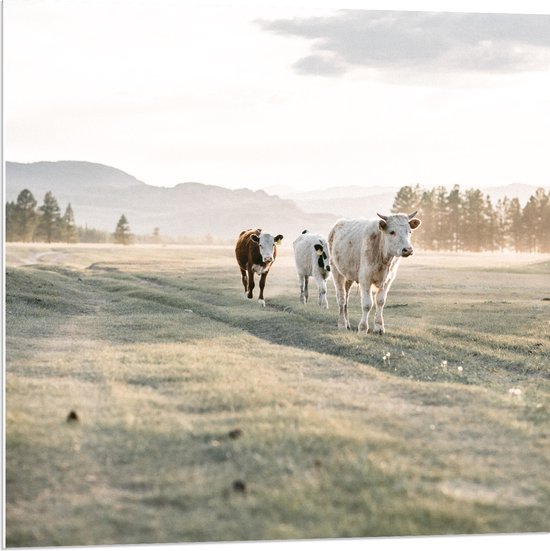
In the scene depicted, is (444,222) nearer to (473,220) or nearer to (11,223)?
(473,220)

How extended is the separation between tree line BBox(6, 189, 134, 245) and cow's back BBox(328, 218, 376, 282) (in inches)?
149

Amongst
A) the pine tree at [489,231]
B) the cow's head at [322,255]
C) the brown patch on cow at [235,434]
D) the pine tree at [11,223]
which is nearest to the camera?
the brown patch on cow at [235,434]

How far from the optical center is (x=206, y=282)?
1444cm

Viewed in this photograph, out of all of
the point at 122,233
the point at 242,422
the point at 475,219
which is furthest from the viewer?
the point at 475,219

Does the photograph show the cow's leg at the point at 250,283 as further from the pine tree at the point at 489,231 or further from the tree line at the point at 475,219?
the pine tree at the point at 489,231

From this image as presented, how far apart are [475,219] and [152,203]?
5.97 meters

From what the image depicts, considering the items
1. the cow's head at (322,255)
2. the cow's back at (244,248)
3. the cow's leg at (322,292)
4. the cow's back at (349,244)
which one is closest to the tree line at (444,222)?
the cow's back at (349,244)

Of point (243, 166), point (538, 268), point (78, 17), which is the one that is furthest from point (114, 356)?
point (538, 268)

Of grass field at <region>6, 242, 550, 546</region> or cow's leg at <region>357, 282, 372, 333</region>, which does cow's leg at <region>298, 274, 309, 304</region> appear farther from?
cow's leg at <region>357, 282, 372, 333</region>

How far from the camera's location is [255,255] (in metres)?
15.5

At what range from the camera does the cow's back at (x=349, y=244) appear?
42.1ft

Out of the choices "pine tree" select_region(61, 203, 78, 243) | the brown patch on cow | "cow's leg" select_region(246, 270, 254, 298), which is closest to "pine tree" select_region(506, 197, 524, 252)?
"cow's leg" select_region(246, 270, 254, 298)

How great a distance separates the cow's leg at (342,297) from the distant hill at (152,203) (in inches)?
35.2

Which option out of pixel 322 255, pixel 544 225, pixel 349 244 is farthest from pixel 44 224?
pixel 544 225
